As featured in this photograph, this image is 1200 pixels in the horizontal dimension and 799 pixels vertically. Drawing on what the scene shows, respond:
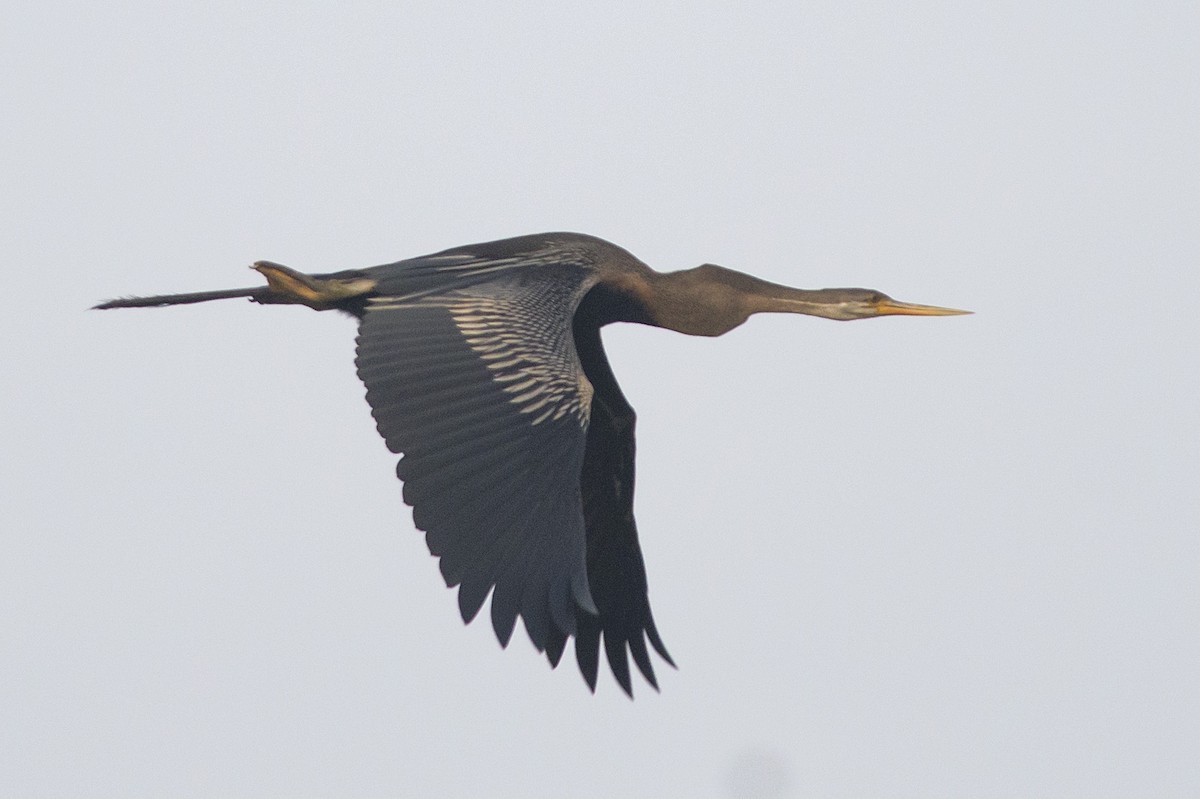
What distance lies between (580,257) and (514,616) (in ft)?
7.57

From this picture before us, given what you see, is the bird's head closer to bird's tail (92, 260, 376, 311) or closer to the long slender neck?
the long slender neck

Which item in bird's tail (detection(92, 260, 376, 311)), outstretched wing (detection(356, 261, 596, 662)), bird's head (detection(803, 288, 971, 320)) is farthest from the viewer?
bird's head (detection(803, 288, 971, 320))

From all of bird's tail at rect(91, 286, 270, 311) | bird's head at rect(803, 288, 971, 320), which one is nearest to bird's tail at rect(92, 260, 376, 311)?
bird's tail at rect(91, 286, 270, 311)

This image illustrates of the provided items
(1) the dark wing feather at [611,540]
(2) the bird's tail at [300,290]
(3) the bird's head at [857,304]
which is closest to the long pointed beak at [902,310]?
(3) the bird's head at [857,304]

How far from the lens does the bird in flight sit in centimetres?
776

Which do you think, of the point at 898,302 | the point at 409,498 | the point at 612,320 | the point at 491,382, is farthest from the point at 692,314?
the point at 409,498

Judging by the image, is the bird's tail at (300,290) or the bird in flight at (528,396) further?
the bird's tail at (300,290)

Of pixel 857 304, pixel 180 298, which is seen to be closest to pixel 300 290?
pixel 180 298

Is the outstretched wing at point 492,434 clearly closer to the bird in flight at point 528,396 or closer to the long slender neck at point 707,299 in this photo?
the bird in flight at point 528,396

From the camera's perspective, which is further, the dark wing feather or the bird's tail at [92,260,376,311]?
the dark wing feather

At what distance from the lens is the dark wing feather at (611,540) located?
32.7ft

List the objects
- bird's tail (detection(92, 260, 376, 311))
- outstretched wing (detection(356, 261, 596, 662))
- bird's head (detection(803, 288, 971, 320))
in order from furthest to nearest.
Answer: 1. bird's head (detection(803, 288, 971, 320))
2. bird's tail (detection(92, 260, 376, 311))
3. outstretched wing (detection(356, 261, 596, 662))

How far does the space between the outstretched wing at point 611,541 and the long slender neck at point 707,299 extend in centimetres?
43

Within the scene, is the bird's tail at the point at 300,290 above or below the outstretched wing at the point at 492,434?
above
